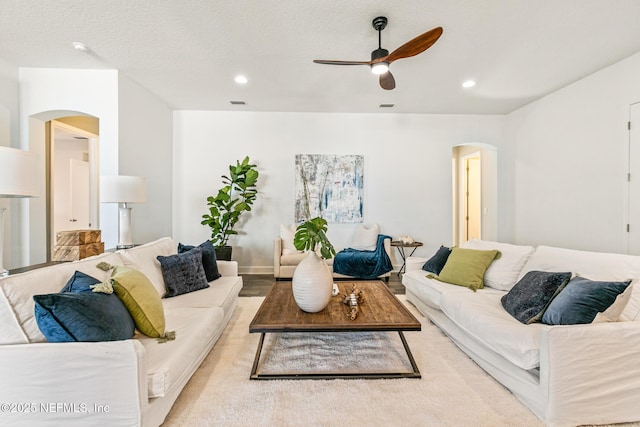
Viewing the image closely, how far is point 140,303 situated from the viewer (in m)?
1.68

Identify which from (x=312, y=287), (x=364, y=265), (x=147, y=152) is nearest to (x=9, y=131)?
(x=147, y=152)

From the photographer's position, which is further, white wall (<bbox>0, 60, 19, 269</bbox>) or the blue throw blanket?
the blue throw blanket

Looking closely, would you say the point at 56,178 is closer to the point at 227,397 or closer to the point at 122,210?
the point at 122,210

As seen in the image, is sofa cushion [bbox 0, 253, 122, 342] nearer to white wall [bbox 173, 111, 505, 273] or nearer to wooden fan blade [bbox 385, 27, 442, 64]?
wooden fan blade [bbox 385, 27, 442, 64]

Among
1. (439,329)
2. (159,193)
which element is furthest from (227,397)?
(159,193)

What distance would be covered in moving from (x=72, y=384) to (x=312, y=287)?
1.36 m

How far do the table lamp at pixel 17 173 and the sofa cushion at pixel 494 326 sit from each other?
3007 millimetres

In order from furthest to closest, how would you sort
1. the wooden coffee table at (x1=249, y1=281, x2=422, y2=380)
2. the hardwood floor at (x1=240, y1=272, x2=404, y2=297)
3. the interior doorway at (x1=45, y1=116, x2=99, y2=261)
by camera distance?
the interior doorway at (x1=45, y1=116, x2=99, y2=261), the hardwood floor at (x1=240, y1=272, x2=404, y2=297), the wooden coffee table at (x1=249, y1=281, x2=422, y2=380)

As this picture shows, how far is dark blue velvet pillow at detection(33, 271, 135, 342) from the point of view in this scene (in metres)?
1.29

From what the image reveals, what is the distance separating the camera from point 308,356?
221cm

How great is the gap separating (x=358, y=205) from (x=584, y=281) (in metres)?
3.54

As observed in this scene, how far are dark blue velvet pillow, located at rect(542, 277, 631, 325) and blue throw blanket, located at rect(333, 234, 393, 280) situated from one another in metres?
2.58

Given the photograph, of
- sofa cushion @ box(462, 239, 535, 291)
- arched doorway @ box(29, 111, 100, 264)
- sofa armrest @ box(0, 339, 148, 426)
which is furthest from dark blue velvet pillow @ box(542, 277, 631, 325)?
arched doorway @ box(29, 111, 100, 264)

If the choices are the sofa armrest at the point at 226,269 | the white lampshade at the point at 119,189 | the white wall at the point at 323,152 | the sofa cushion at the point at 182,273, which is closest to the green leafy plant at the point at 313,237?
the sofa cushion at the point at 182,273
